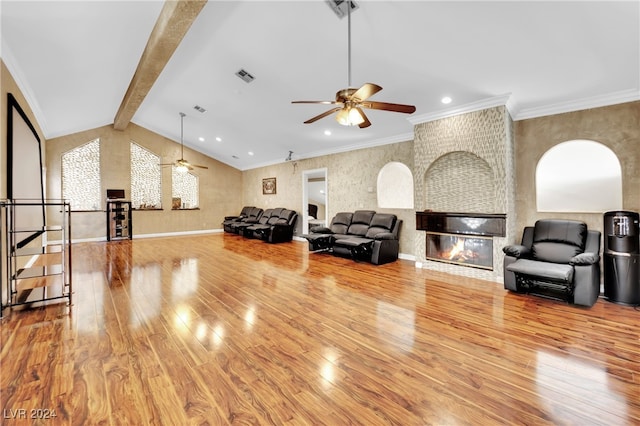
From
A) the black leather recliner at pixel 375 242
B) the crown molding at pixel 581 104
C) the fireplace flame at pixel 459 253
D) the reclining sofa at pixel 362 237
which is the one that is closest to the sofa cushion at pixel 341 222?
the reclining sofa at pixel 362 237

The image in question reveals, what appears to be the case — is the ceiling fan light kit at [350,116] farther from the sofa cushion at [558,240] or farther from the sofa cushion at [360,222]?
the sofa cushion at [360,222]

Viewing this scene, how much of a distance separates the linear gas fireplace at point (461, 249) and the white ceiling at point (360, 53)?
212 cm

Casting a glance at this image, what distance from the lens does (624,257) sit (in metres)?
3.43

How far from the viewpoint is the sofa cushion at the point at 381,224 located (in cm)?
601

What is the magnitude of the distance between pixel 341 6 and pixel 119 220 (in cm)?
931

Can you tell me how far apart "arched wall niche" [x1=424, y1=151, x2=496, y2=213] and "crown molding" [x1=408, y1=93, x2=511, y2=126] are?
66 centimetres

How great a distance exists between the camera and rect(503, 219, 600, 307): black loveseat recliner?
3316mm

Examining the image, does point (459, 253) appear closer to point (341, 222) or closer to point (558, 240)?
point (558, 240)

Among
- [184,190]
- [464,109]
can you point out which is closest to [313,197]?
[184,190]

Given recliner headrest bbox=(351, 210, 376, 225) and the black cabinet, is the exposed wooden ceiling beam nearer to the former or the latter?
the black cabinet

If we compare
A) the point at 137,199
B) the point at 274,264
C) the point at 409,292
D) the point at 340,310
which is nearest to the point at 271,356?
the point at 340,310

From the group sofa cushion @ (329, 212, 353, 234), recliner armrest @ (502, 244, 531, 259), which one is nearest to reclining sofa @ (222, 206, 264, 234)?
sofa cushion @ (329, 212, 353, 234)

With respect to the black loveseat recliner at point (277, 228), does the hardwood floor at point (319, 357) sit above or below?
below

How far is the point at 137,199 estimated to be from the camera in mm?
9609
